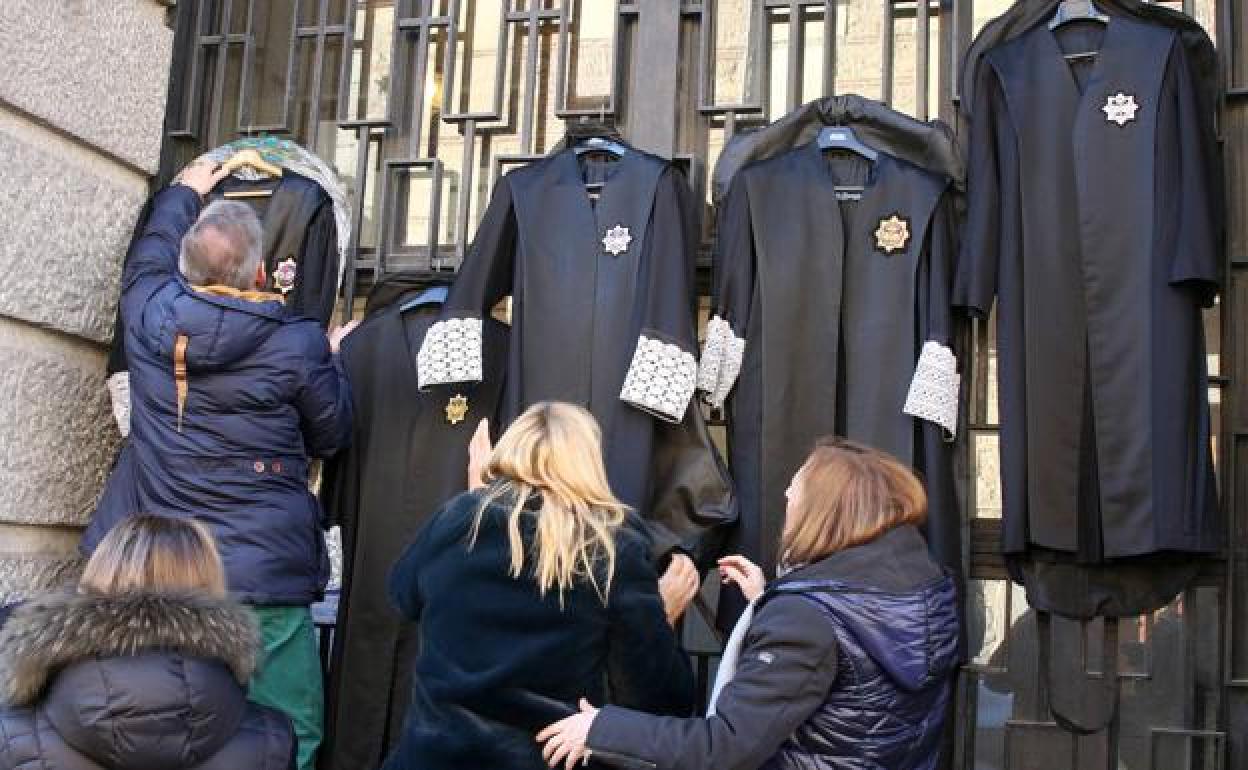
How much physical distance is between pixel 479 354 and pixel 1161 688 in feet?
6.81

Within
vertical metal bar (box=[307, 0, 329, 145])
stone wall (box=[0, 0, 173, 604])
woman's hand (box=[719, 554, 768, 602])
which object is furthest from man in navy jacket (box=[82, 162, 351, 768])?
woman's hand (box=[719, 554, 768, 602])

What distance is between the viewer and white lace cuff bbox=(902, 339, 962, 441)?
165 inches

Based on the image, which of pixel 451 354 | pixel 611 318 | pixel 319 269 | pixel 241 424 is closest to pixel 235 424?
pixel 241 424

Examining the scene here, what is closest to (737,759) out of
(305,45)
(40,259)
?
(40,259)

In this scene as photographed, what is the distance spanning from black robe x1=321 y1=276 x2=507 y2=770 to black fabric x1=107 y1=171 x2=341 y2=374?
0.17 meters

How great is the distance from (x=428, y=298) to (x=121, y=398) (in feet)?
3.13

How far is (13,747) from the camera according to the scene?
2910 millimetres

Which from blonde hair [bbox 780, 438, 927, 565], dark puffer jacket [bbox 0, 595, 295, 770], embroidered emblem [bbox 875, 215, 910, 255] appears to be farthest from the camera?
embroidered emblem [bbox 875, 215, 910, 255]

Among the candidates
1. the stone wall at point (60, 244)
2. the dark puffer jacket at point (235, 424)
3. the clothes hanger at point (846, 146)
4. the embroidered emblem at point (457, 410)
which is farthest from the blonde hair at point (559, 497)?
the stone wall at point (60, 244)

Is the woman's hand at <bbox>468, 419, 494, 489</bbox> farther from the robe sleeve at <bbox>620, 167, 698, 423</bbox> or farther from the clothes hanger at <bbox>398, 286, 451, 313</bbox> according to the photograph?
the clothes hanger at <bbox>398, 286, 451, 313</bbox>

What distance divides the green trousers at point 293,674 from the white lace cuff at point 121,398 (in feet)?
2.77

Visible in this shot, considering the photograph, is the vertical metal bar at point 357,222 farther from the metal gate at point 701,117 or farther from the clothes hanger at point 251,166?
the clothes hanger at point 251,166

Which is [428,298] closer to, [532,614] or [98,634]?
[532,614]

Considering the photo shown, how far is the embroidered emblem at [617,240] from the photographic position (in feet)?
14.7
